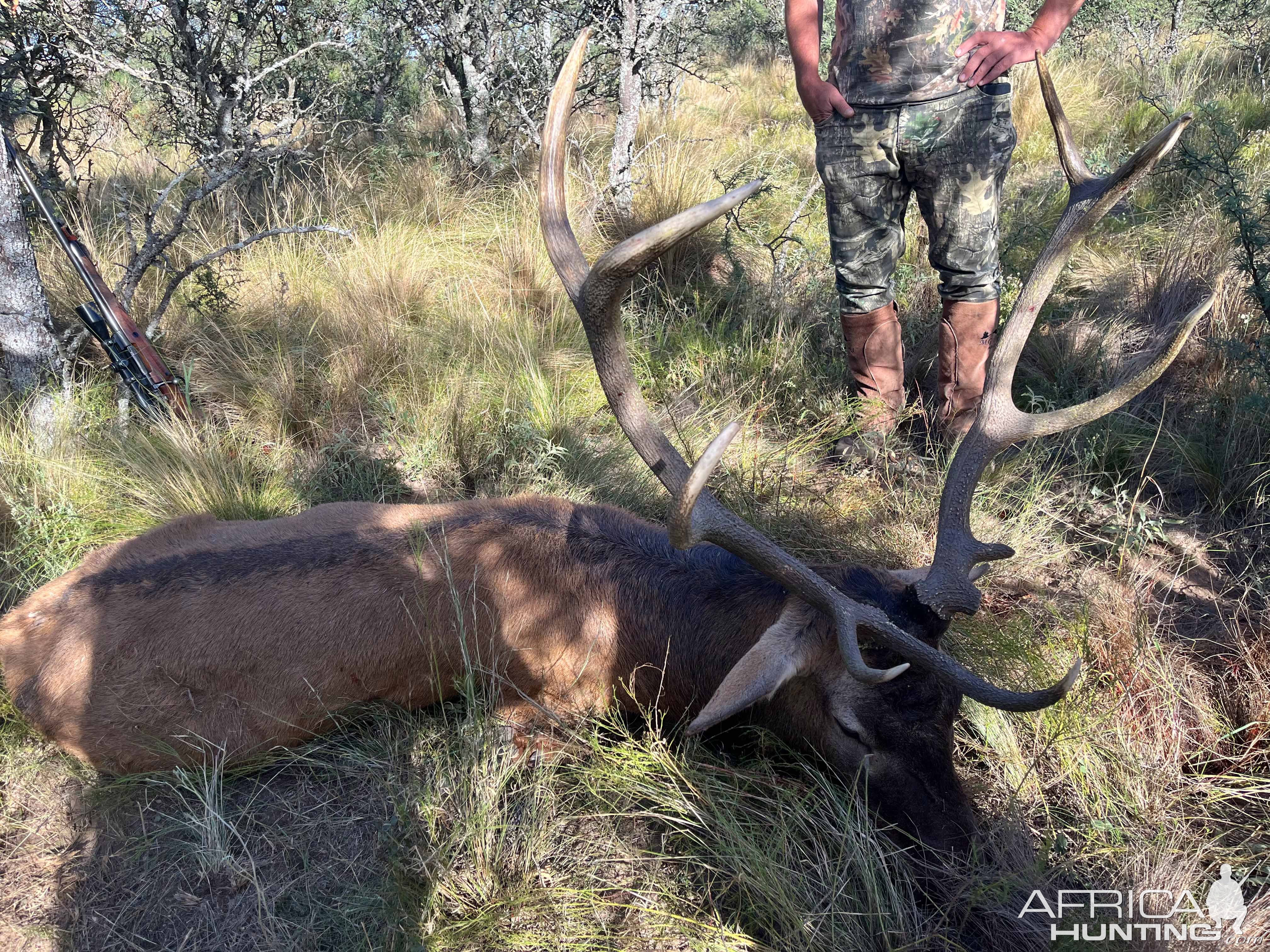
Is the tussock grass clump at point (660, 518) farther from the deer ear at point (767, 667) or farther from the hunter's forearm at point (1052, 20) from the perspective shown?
the hunter's forearm at point (1052, 20)

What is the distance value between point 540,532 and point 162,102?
589 centimetres

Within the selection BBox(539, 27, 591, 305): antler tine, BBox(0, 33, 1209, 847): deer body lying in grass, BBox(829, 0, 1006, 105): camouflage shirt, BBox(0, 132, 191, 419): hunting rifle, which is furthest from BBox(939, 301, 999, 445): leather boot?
BBox(0, 132, 191, 419): hunting rifle

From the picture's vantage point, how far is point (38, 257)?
518 centimetres

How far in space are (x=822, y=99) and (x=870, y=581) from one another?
2.46 meters

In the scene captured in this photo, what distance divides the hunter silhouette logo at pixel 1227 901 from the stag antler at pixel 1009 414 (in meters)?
0.91

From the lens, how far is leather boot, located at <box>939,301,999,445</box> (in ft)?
12.6

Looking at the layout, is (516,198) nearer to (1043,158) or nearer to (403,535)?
(403,535)

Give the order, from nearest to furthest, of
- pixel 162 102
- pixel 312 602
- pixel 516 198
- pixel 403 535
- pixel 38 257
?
pixel 312 602, pixel 403 535, pixel 38 257, pixel 516 198, pixel 162 102

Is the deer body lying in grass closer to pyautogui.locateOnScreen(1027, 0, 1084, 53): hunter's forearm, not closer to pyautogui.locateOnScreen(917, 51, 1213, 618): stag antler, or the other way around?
pyautogui.locateOnScreen(917, 51, 1213, 618): stag antler

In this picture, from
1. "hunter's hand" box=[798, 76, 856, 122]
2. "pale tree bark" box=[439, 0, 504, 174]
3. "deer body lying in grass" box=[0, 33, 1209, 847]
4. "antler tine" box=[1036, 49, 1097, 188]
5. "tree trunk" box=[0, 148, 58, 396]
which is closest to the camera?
"deer body lying in grass" box=[0, 33, 1209, 847]

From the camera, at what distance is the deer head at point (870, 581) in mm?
2143

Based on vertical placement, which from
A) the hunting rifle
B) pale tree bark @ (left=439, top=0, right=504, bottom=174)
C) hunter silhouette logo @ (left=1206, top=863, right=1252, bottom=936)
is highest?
pale tree bark @ (left=439, top=0, right=504, bottom=174)

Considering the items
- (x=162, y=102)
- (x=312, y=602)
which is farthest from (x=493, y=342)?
(x=162, y=102)

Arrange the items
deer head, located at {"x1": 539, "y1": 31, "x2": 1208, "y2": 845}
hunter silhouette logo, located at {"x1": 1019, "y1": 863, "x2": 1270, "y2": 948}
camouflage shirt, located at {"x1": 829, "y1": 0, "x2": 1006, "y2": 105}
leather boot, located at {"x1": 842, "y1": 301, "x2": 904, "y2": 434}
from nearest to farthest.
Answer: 1. hunter silhouette logo, located at {"x1": 1019, "y1": 863, "x2": 1270, "y2": 948}
2. deer head, located at {"x1": 539, "y1": 31, "x2": 1208, "y2": 845}
3. camouflage shirt, located at {"x1": 829, "y1": 0, "x2": 1006, "y2": 105}
4. leather boot, located at {"x1": 842, "y1": 301, "x2": 904, "y2": 434}
